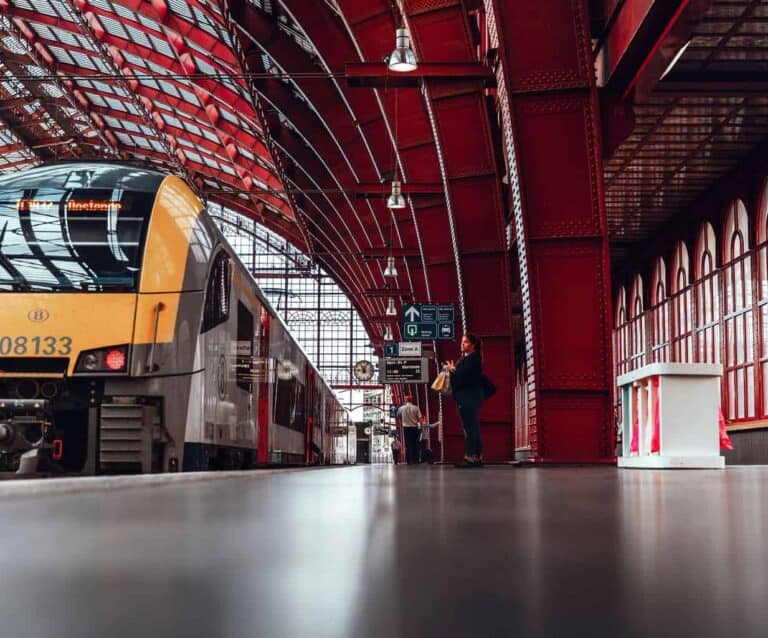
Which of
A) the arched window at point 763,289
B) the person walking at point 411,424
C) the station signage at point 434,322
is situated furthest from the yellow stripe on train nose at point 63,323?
the arched window at point 763,289

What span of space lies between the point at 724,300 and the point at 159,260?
15847mm

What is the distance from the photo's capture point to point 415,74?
46.4ft

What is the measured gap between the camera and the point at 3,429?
8.39 m

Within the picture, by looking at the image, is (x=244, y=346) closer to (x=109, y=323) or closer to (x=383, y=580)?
(x=109, y=323)

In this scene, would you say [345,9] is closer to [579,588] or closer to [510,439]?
[510,439]

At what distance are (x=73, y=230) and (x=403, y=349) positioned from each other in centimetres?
1803

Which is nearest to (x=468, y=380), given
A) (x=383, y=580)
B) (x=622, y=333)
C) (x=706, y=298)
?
(x=383, y=580)

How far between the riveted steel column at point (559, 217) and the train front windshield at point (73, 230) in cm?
475

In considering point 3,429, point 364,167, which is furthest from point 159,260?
point 364,167

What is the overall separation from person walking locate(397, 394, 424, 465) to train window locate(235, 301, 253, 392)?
31.1 ft

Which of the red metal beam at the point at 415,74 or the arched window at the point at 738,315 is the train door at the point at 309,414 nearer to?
the red metal beam at the point at 415,74

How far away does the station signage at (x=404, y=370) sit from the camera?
2677 centimetres

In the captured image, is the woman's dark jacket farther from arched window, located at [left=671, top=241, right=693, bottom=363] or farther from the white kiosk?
arched window, located at [left=671, top=241, right=693, bottom=363]

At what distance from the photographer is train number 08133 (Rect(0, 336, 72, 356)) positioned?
877 centimetres
